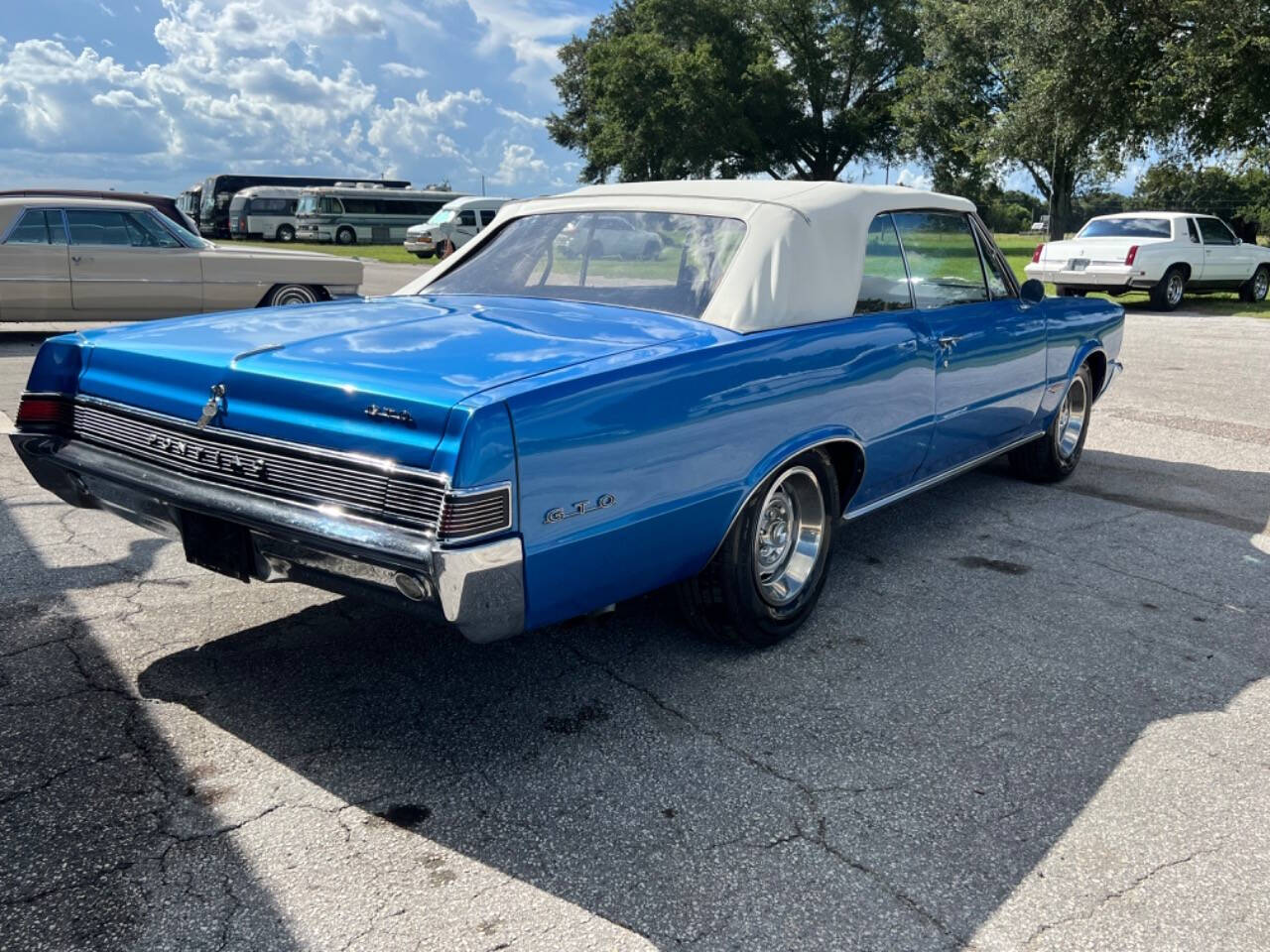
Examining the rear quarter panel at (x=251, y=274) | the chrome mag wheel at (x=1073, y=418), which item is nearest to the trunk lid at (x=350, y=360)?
the chrome mag wheel at (x=1073, y=418)

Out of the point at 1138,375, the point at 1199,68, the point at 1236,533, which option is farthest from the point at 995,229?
the point at 1236,533

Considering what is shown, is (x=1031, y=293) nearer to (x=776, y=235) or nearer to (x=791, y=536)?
(x=776, y=235)

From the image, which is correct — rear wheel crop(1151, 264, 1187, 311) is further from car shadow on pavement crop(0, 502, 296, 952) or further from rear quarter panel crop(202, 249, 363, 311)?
car shadow on pavement crop(0, 502, 296, 952)

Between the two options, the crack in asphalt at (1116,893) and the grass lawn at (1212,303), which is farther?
the grass lawn at (1212,303)

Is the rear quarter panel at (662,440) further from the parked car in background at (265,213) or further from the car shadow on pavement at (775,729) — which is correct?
the parked car in background at (265,213)

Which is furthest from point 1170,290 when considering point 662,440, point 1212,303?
point 662,440

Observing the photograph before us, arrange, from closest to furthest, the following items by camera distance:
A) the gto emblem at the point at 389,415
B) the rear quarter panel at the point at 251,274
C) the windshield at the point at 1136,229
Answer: the gto emblem at the point at 389,415 < the rear quarter panel at the point at 251,274 < the windshield at the point at 1136,229

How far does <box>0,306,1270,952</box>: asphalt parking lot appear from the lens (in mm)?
2307

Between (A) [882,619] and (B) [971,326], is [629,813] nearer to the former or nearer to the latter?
(A) [882,619]

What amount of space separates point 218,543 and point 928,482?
2.90m

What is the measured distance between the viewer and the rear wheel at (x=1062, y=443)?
5863 millimetres

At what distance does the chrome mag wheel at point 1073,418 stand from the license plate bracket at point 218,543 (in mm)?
4588

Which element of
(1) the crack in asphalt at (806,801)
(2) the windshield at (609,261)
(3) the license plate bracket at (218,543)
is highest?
(2) the windshield at (609,261)

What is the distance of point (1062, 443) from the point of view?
6.05 meters
